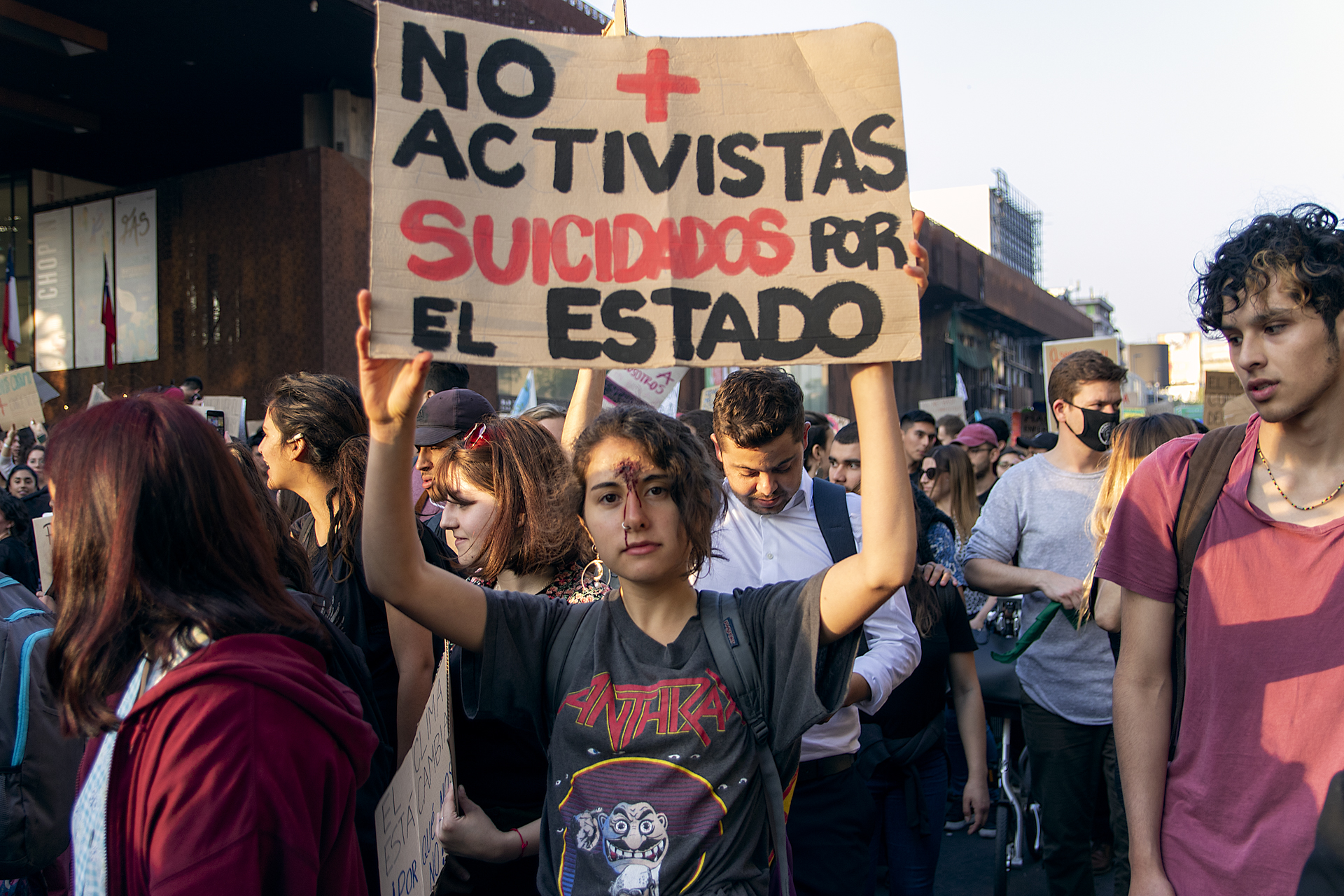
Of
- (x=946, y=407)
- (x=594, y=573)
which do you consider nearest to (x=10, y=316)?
(x=946, y=407)

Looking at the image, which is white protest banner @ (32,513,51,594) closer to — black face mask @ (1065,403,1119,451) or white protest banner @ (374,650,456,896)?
white protest banner @ (374,650,456,896)

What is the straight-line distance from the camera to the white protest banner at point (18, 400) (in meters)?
8.98

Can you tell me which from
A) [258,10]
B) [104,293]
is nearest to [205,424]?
[258,10]

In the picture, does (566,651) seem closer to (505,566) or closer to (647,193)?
(505,566)

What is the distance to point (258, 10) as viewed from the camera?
11164 millimetres

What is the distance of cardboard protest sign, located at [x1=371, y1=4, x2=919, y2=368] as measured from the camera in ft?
6.23

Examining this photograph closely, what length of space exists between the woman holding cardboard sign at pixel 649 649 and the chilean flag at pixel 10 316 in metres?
16.4

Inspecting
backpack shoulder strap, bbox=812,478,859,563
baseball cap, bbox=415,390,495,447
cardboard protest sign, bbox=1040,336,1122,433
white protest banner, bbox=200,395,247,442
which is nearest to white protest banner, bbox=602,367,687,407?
white protest banner, bbox=200,395,247,442

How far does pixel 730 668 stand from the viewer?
6.19 feet

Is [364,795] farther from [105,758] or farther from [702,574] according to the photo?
[702,574]

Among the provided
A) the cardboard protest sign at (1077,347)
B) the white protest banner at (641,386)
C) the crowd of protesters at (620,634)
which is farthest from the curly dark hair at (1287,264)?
the cardboard protest sign at (1077,347)

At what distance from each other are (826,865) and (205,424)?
6.24ft

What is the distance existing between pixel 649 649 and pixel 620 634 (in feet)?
0.26

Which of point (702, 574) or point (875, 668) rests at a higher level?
point (702, 574)
